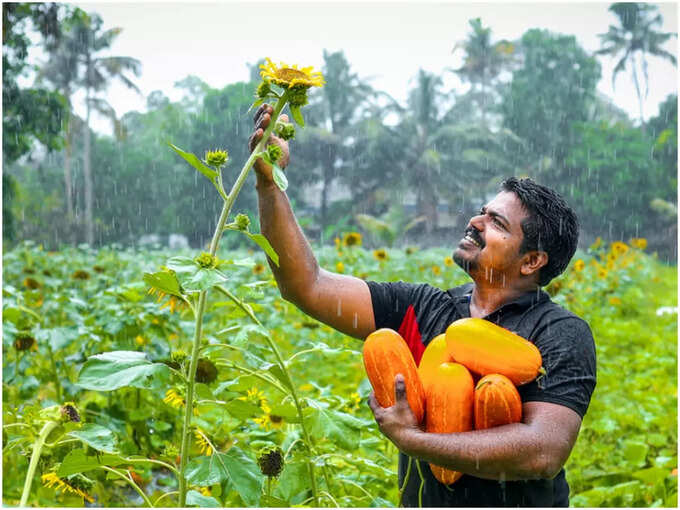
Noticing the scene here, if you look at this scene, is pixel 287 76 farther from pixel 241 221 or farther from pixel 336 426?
pixel 336 426

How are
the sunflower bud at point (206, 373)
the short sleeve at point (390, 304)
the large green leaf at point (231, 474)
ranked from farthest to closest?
the sunflower bud at point (206, 373) < the short sleeve at point (390, 304) < the large green leaf at point (231, 474)

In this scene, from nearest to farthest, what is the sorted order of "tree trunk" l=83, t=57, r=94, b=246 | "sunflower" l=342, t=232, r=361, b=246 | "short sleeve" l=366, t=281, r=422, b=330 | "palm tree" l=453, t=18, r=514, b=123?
1. "short sleeve" l=366, t=281, r=422, b=330
2. "sunflower" l=342, t=232, r=361, b=246
3. "tree trunk" l=83, t=57, r=94, b=246
4. "palm tree" l=453, t=18, r=514, b=123

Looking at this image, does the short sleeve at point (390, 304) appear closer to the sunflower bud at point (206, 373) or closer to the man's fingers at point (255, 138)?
the man's fingers at point (255, 138)

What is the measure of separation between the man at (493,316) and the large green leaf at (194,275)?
29 cm

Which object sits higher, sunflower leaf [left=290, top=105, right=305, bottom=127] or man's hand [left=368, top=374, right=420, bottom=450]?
sunflower leaf [left=290, top=105, right=305, bottom=127]

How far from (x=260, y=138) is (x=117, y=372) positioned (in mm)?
468

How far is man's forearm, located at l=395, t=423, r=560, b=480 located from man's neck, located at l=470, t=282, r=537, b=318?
310mm

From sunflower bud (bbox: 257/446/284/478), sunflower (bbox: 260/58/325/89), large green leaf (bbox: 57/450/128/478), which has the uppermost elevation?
sunflower (bbox: 260/58/325/89)

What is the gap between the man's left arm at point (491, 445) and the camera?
1.20m

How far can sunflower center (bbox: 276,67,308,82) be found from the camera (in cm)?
133

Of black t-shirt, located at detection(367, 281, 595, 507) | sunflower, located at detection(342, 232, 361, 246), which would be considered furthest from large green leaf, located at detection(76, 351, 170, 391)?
sunflower, located at detection(342, 232, 361, 246)

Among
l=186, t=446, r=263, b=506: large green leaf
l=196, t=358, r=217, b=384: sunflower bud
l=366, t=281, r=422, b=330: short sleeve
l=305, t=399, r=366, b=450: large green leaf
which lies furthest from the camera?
l=196, t=358, r=217, b=384: sunflower bud

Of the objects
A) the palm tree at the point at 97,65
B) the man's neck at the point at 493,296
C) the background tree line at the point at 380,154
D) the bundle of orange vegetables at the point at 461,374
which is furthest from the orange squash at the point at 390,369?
the palm tree at the point at 97,65

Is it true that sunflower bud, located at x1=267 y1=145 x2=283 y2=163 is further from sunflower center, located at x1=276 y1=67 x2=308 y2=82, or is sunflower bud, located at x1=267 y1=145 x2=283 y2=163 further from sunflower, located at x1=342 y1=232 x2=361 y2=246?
sunflower, located at x1=342 y1=232 x2=361 y2=246
